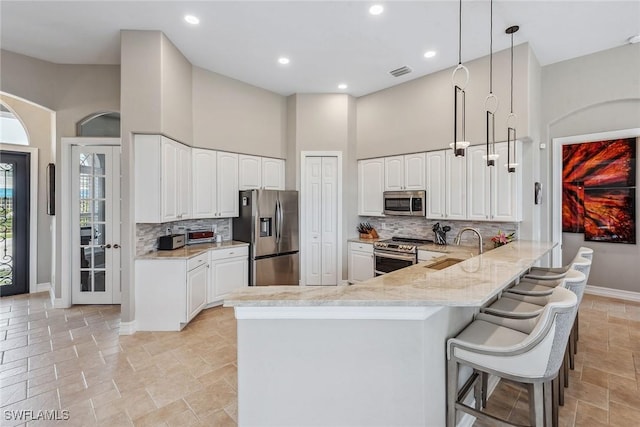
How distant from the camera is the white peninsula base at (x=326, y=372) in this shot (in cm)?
162

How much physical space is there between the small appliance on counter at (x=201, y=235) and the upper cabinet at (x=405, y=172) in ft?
9.76

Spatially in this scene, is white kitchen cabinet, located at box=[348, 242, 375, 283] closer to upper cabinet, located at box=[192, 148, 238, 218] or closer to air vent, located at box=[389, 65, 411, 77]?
upper cabinet, located at box=[192, 148, 238, 218]

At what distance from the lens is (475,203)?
14.1ft

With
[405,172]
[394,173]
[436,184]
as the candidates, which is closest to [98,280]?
[394,173]

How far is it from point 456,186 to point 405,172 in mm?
861

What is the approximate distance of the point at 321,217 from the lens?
5406 mm

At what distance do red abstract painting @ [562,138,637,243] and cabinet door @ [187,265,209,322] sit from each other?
231 inches

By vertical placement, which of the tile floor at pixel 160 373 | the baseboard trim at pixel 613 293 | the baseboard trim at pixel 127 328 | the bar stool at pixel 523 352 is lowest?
the tile floor at pixel 160 373

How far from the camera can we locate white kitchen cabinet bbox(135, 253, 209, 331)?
12.0 feet

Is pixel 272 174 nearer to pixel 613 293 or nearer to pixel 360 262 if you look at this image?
pixel 360 262

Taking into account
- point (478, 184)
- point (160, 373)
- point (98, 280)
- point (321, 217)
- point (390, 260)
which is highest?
point (478, 184)

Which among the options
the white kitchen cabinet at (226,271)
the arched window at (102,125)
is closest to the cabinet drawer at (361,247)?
the white kitchen cabinet at (226,271)

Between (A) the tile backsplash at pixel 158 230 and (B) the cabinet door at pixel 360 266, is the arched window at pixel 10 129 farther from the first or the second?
(B) the cabinet door at pixel 360 266

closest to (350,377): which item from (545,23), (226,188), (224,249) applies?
(224,249)
